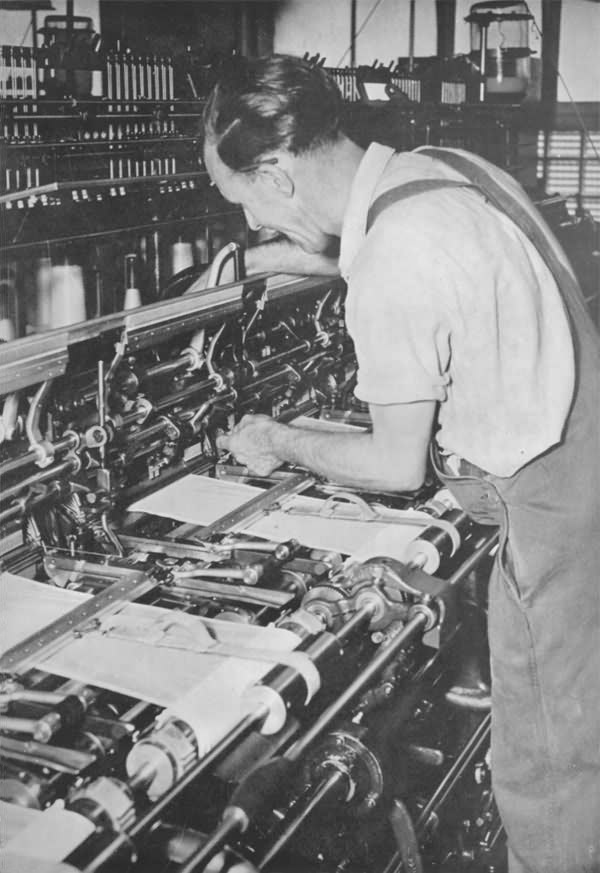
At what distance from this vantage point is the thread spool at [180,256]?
3.42 metres

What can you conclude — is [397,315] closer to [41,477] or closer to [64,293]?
[41,477]

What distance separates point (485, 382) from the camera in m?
1.71

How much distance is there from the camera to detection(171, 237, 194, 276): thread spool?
11.2ft

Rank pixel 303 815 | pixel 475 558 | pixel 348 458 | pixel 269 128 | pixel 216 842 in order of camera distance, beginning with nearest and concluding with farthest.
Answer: pixel 216 842 < pixel 303 815 < pixel 269 128 < pixel 348 458 < pixel 475 558

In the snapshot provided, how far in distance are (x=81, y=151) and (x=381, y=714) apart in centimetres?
197

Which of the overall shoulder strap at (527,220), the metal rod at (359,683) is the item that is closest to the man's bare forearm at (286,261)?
the overall shoulder strap at (527,220)

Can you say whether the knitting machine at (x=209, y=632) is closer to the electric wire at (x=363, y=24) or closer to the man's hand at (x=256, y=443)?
the man's hand at (x=256, y=443)

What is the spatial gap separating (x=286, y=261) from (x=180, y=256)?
80 centimetres

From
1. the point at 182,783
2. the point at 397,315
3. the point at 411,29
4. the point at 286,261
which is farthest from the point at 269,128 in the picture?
the point at 411,29

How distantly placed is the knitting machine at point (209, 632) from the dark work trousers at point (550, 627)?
14 centimetres

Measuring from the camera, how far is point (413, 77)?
5156 mm

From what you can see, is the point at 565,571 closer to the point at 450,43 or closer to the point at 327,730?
the point at 327,730

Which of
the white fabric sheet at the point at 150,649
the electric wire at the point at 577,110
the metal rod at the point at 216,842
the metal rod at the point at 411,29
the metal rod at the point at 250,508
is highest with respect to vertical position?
the metal rod at the point at 411,29

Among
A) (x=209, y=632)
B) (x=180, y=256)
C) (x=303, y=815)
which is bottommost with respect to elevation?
(x=303, y=815)
